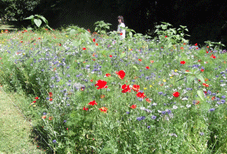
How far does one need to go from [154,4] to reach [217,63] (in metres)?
9.74

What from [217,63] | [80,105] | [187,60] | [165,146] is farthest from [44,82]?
[217,63]

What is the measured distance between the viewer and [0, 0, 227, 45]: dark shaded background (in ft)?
31.7

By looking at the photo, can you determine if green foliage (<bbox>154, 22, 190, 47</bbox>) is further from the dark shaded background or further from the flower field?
the dark shaded background

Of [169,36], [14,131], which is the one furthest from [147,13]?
[14,131]

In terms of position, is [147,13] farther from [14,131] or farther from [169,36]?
[14,131]

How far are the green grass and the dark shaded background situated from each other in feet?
28.2

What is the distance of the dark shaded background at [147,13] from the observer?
9648 mm

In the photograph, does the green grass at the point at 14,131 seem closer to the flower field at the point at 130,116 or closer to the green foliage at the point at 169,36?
the flower field at the point at 130,116

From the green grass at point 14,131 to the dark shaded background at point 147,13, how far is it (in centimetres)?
858

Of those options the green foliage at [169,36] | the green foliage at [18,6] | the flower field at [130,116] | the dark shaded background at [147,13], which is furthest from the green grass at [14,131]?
the green foliage at [18,6]

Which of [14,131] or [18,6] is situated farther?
[18,6]

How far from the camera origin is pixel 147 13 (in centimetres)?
1369

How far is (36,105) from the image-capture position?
12.3 feet

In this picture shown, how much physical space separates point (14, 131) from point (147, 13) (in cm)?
1233
